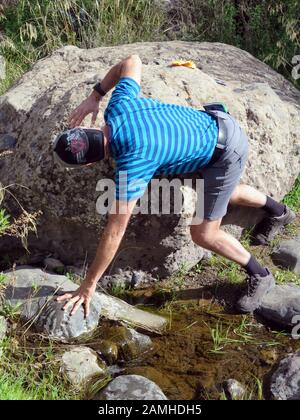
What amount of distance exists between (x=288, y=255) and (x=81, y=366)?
1.80 meters

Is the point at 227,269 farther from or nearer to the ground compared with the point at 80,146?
nearer to the ground

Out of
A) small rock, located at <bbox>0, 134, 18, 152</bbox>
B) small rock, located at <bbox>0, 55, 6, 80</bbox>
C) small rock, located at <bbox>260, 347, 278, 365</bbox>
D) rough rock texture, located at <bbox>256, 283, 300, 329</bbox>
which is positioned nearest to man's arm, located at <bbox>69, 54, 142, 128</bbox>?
small rock, located at <bbox>0, 134, 18, 152</bbox>

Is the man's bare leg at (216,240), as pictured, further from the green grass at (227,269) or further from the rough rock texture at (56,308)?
the rough rock texture at (56,308)

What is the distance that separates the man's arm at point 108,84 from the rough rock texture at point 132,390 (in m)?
1.54

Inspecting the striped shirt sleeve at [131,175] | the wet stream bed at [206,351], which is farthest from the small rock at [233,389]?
the striped shirt sleeve at [131,175]

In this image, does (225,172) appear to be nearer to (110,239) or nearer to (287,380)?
(110,239)

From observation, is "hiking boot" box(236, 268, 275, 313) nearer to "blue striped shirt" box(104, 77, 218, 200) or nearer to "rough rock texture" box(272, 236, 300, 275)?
"rough rock texture" box(272, 236, 300, 275)

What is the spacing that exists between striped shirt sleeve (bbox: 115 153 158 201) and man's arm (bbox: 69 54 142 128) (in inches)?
22.9

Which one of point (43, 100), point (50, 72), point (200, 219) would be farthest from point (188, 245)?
point (50, 72)

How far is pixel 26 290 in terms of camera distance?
3625 millimetres

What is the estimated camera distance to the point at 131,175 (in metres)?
3.06

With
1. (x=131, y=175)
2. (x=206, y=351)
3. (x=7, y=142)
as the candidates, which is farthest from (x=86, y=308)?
(x=7, y=142)

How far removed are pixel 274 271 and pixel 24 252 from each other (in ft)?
5.91

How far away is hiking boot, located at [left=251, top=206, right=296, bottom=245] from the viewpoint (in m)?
4.29
